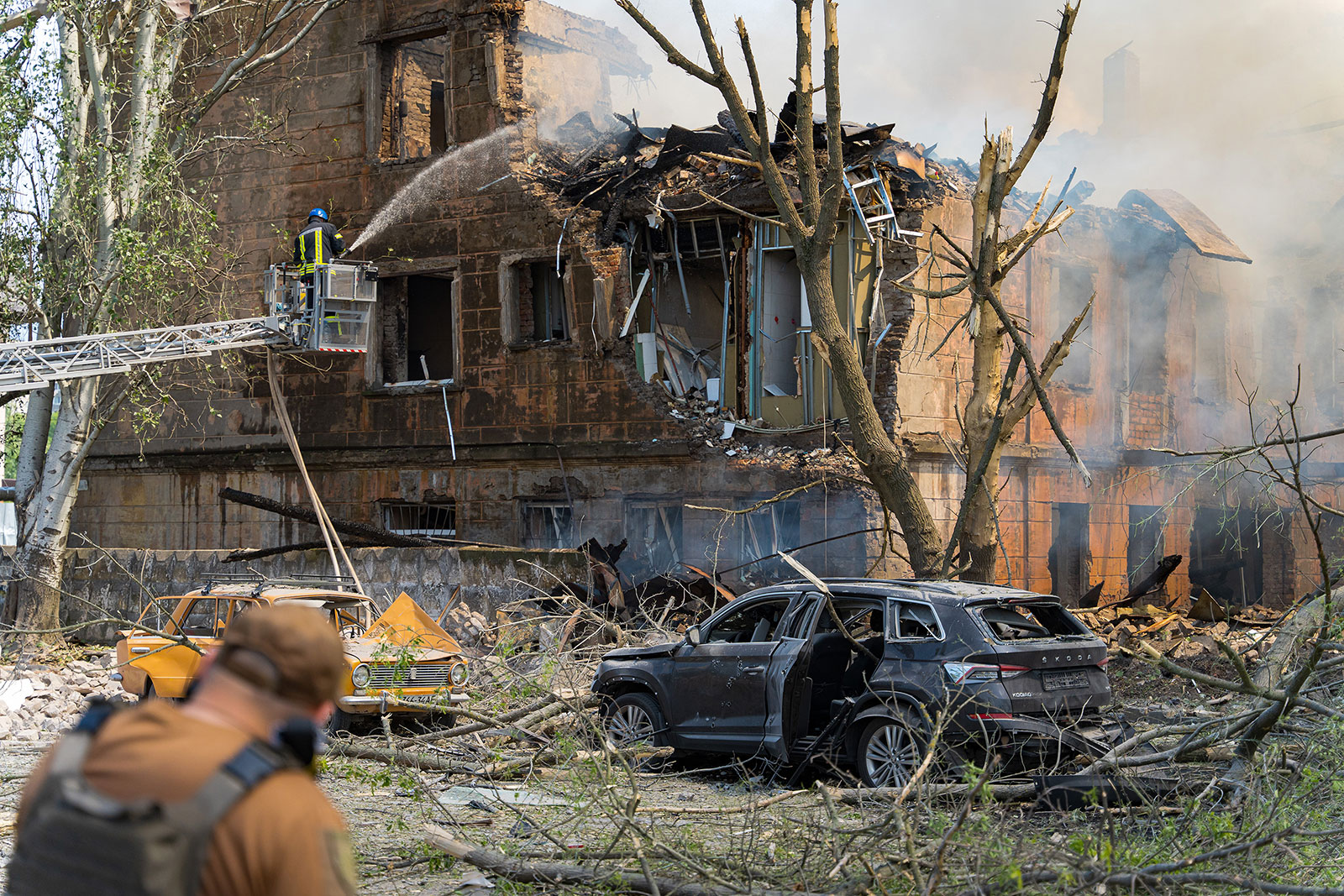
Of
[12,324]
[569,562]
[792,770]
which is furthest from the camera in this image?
[12,324]

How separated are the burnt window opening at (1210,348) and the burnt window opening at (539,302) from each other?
1066 centimetres

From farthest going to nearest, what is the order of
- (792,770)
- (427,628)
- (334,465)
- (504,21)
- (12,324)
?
(334,465), (504,21), (12,324), (427,628), (792,770)

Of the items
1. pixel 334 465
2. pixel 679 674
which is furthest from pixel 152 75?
pixel 679 674

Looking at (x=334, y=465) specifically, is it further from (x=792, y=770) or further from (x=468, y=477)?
(x=792, y=770)

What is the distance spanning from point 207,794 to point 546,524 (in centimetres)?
1591

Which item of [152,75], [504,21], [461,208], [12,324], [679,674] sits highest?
[504,21]

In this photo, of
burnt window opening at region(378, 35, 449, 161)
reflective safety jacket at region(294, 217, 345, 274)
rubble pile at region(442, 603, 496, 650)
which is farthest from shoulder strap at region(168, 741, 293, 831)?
burnt window opening at region(378, 35, 449, 161)

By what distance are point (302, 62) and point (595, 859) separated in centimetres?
1766

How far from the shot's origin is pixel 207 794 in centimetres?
221

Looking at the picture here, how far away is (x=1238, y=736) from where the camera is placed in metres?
7.11

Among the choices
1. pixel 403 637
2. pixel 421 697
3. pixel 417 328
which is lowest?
pixel 421 697

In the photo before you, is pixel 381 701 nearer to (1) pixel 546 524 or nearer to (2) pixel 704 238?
(1) pixel 546 524

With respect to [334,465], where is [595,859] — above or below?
below

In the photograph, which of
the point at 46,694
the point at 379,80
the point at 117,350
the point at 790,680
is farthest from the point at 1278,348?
the point at 46,694
